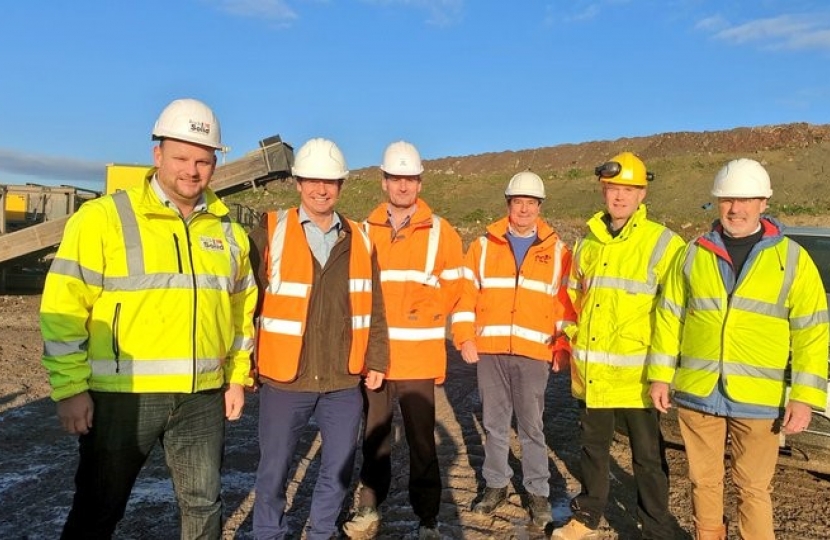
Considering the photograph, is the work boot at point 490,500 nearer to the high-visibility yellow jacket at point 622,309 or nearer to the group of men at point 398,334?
the group of men at point 398,334

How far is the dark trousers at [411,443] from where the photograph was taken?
13.2ft

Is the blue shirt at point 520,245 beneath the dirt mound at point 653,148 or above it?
beneath

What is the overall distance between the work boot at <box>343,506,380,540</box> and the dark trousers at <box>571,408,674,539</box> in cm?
125

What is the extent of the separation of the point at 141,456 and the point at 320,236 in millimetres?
1402

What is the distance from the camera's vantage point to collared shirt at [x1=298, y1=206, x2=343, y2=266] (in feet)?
11.4

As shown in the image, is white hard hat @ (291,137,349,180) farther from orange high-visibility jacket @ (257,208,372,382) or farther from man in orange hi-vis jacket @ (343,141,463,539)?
man in orange hi-vis jacket @ (343,141,463,539)

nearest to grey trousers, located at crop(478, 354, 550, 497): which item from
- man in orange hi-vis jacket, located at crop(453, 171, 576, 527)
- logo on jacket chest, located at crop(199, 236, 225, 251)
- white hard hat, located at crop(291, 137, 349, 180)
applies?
man in orange hi-vis jacket, located at crop(453, 171, 576, 527)

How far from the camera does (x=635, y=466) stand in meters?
3.83

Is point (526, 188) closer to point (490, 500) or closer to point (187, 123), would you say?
point (490, 500)

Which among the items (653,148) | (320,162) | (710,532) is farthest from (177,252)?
(653,148)

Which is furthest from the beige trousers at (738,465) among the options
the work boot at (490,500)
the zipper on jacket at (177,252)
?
the zipper on jacket at (177,252)

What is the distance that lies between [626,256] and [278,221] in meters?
2.01

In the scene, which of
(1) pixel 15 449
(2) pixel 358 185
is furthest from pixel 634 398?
(2) pixel 358 185

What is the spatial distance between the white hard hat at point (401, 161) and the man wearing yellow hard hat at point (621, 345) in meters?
1.13
